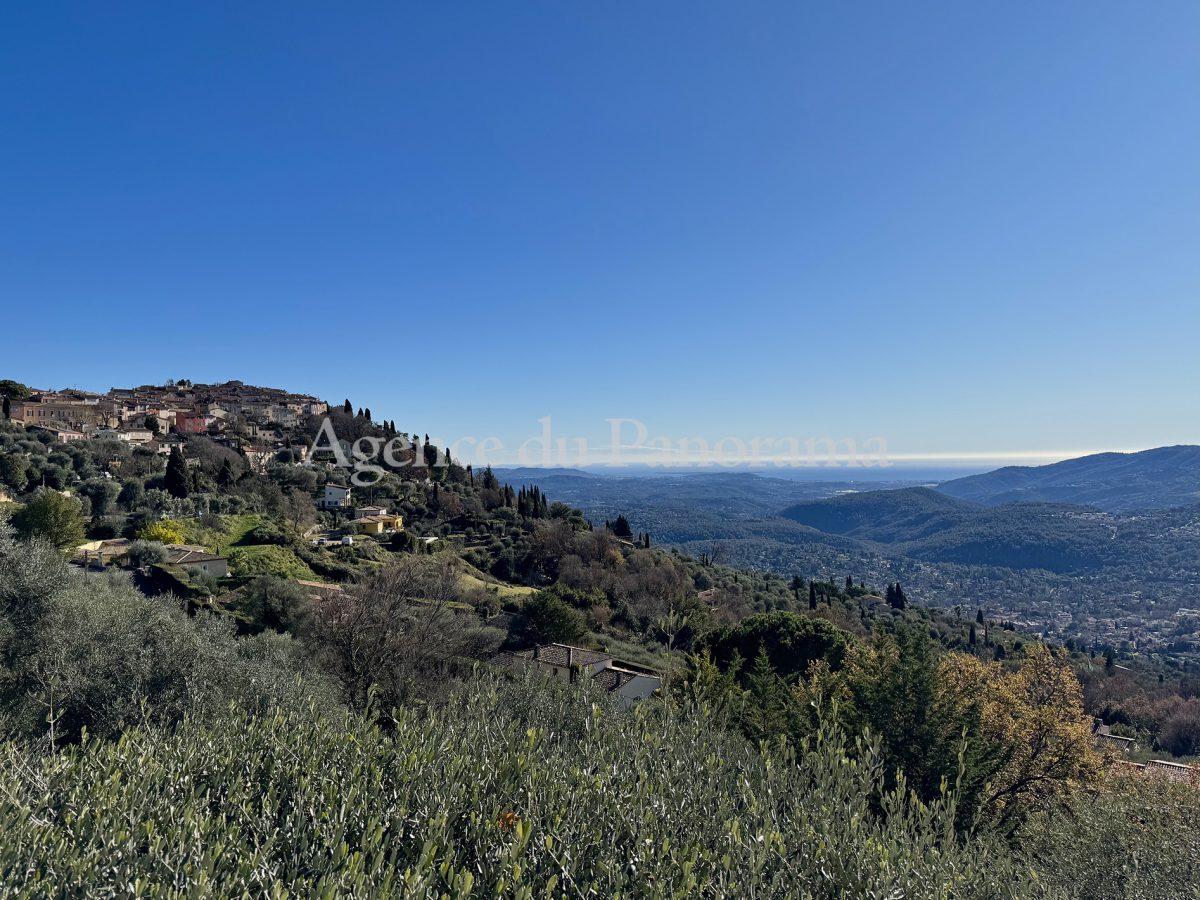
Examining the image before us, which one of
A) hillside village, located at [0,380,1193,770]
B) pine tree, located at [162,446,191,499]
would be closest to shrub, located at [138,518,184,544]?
hillside village, located at [0,380,1193,770]

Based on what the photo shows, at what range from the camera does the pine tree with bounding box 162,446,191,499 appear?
130 ft

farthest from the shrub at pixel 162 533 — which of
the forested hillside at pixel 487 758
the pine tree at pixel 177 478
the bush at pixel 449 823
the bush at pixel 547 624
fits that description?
the bush at pixel 449 823

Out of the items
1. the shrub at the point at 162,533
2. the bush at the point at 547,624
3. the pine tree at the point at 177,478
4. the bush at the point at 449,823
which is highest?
the pine tree at the point at 177,478

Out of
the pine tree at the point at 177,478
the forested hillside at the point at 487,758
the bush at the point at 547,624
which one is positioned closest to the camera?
the forested hillside at the point at 487,758

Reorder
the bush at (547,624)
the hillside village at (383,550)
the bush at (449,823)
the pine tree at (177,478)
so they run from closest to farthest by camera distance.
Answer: the bush at (449,823) → the hillside village at (383,550) → the bush at (547,624) → the pine tree at (177,478)

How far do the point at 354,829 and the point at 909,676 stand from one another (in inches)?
423

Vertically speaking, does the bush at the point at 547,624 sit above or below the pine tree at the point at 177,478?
below

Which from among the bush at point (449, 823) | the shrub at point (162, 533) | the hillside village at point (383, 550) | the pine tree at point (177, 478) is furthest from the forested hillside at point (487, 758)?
the pine tree at point (177, 478)

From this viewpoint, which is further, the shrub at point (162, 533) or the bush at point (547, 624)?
the shrub at point (162, 533)

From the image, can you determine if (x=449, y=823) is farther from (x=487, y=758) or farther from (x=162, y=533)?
(x=162, y=533)

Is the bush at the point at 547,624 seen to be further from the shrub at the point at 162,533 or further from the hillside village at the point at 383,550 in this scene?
the shrub at the point at 162,533

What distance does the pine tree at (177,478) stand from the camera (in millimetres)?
39625

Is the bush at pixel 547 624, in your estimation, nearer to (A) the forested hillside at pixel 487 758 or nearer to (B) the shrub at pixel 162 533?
(A) the forested hillside at pixel 487 758

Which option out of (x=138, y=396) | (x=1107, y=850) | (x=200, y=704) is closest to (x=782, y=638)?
(x=1107, y=850)
